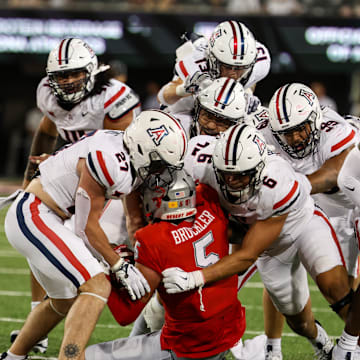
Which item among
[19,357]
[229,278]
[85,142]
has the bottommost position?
[19,357]

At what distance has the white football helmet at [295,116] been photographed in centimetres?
447

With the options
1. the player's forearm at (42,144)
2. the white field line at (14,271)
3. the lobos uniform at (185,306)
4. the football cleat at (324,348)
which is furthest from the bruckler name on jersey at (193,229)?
the white field line at (14,271)

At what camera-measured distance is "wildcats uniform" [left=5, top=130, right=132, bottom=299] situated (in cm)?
382

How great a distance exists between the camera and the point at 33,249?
394 centimetres

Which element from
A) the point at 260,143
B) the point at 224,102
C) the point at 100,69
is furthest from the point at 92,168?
the point at 100,69

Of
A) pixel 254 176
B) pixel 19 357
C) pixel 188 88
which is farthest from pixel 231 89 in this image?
pixel 19 357

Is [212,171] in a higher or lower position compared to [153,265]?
higher

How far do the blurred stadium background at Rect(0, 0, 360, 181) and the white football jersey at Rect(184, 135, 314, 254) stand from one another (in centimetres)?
800

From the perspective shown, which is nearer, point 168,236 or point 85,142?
point 168,236

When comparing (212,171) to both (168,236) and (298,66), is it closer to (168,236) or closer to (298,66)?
(168,236)

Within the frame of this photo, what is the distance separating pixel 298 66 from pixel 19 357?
9.24 m

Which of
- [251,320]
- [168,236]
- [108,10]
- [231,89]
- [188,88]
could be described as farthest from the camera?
[108,10]

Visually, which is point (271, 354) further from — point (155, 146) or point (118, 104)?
point (118, 104)

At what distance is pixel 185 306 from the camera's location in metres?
3.68
